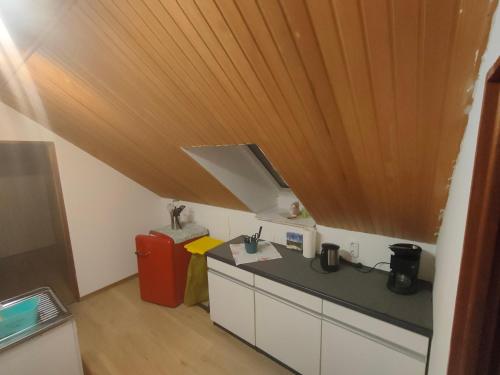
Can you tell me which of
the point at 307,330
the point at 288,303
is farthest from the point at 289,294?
the point at 307,330

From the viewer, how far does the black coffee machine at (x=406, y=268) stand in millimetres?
1538

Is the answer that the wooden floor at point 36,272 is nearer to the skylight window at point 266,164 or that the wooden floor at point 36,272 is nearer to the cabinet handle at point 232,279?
the cabinet handle at point 232,279

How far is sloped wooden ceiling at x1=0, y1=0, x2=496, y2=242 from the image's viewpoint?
700mm

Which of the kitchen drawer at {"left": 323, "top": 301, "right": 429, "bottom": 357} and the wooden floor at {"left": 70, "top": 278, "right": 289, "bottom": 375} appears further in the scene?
the wooden floor at {"left": 70, "top": 278, "right": 289, "bottom": 375}

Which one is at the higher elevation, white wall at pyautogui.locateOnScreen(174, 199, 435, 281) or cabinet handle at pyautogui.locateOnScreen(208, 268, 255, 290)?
white wall at pyautogui.locateOnScreen(174, 199, 435, 281)

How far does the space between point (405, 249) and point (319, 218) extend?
646 millimetres

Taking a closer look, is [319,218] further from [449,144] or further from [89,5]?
[89,5]

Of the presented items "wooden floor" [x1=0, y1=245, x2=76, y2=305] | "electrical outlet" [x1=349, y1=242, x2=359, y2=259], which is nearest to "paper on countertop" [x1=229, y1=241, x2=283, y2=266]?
"electrical outlet" [x1=349, y1=242, x2=359, y2=259]

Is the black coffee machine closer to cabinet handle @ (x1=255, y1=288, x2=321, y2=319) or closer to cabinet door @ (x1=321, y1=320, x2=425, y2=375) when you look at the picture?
cabinet door @ (x1=321, y1=320, x2=425, y2=375)

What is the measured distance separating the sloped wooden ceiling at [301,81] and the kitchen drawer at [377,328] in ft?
2.07

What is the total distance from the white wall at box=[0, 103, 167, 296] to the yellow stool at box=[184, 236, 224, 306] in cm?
106

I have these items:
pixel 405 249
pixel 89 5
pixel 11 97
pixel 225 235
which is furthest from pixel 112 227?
pixel 405 249

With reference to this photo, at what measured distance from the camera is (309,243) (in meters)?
2.07

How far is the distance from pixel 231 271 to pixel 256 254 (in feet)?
0.88
